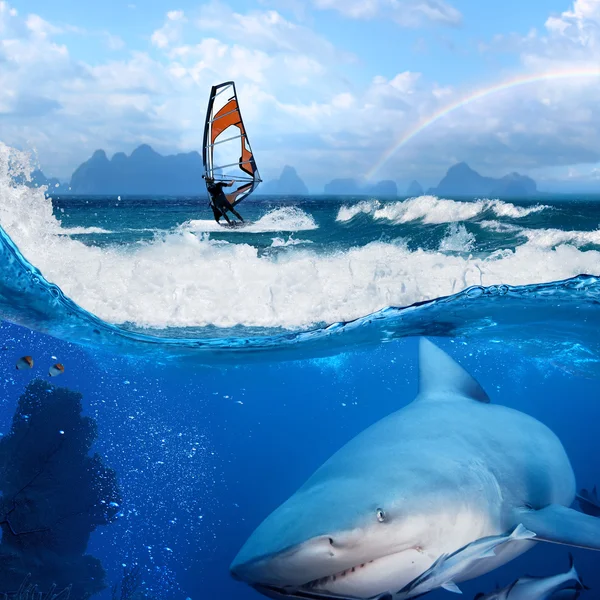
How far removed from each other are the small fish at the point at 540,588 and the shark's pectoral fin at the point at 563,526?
1.91 ft

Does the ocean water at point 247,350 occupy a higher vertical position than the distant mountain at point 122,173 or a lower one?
lower

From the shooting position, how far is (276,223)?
14.3 metres

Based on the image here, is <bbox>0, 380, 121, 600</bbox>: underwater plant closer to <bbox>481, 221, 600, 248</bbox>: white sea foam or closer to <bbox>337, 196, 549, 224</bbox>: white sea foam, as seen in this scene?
<bbox>481, 221, 600, 248</bbox>: white sea foam

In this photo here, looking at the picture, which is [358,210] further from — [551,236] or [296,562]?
[296,562]

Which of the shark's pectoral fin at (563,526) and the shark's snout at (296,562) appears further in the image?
the shark's pectoral fin at (563,526)

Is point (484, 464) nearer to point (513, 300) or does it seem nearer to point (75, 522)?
point (75, 522)

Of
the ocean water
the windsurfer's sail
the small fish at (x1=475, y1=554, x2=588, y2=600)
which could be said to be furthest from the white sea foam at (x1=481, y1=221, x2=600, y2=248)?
the small fish at (x1=475, y1=554, x2=588, y2=600)

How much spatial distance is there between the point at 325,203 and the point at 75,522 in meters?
11.6

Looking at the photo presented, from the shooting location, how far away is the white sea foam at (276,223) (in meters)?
13.6

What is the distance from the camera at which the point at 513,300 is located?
26.3 ft

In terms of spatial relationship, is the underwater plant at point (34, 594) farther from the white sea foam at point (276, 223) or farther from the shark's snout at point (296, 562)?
the white sea foam at point (276, 223)

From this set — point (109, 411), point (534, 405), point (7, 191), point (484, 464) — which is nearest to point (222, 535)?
point (109, 411)

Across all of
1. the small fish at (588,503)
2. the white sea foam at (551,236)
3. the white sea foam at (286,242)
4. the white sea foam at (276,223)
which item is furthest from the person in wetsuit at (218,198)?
the white sea foam at (276,223)

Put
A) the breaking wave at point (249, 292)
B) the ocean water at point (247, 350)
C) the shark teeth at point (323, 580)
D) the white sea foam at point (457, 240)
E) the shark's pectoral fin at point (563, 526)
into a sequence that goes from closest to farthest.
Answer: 1. the shark teeth at point (323, 580)
2. the shark's pectoral fin at point (563, 526)
3. the ocean water at point (247, 350)
4. the breaking wave at point (249, 292)
5. the white sea foam at point (457, 240)
